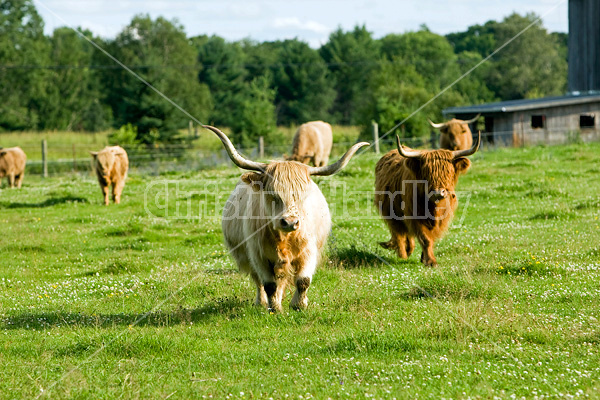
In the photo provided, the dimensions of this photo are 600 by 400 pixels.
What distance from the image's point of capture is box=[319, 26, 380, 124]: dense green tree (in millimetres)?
75688

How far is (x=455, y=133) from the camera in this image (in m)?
20.9

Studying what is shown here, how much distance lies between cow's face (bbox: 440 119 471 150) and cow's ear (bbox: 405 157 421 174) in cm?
1102

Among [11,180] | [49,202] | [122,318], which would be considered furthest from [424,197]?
[11,180]

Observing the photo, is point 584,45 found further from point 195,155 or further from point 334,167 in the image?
point 334,167

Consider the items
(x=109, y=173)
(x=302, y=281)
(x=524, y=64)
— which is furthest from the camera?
(x=524, y=64)

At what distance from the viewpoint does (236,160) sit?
7457 mm

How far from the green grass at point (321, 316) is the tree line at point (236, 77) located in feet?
94.1

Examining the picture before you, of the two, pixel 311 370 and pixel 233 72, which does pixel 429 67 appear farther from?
pixel 311 370

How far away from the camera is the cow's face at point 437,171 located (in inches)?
376

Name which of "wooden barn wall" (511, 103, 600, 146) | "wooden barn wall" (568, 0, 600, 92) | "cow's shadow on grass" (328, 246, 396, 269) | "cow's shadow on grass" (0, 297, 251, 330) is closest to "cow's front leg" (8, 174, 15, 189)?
"cow's shadow on grass" (328, 246, 396, 269)

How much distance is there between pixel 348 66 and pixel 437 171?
70027 millimetres

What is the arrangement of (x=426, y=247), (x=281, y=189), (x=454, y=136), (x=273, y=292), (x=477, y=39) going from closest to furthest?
1. (x=281, y=189)
2. (x=273, y=292)
3. (x=426, y=247)
4. (x=454, y=136)
5. (x=477, y=39)

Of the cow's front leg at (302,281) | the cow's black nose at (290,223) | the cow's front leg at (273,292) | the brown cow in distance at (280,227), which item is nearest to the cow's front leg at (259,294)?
the brown cow in distance at (280,227)

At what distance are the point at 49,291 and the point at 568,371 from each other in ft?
22.0
